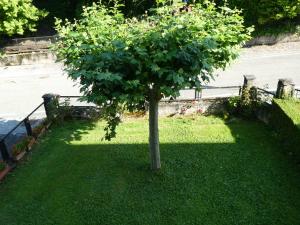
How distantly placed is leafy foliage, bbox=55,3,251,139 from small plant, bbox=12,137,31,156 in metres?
3.94

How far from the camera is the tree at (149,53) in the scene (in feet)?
22.4

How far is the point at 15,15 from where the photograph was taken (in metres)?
18.4

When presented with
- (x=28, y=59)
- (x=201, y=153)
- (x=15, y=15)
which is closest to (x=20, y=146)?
(x=201, y=153)

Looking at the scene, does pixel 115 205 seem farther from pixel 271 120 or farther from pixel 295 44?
pixel 295 44

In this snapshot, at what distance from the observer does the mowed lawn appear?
7.69m

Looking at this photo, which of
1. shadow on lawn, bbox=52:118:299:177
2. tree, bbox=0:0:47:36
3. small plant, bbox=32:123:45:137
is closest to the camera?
shadow on lawn, bbox=52:118:299:177

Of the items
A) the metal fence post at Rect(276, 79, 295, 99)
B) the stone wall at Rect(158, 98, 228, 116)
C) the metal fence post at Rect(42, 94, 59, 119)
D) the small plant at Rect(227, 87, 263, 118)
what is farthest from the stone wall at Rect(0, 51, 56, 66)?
the metal fence post at Rect(276, 79, 295, 99)

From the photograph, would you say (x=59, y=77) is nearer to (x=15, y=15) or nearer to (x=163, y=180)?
(x=15, y=15)

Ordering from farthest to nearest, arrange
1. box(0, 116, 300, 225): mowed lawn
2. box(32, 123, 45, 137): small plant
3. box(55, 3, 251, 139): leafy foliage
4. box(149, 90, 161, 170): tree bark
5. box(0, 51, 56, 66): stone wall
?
box(0, 51, 56, 66): stone wall
box(32, 123, 45, 137): small plant
box(149, 90, 161, 170): tree bark
box(0, 116, 300, 225): mowed lawn
box(55, 3, 251, 139): leafy foliage

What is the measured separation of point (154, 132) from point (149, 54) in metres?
2.37

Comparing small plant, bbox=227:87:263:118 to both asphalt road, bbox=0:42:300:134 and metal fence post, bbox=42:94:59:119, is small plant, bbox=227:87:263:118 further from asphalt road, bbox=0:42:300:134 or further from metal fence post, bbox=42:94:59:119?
metal fence post, bbox=42:94:59:119

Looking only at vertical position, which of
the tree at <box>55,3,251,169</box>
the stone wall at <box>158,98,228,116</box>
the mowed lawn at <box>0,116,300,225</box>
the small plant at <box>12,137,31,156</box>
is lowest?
the mowed lawn at <box>0,116,300,225</box>

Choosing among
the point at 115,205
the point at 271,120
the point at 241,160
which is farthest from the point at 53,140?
the point at 271,120

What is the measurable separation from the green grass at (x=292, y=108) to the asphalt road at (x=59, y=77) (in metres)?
3.38
